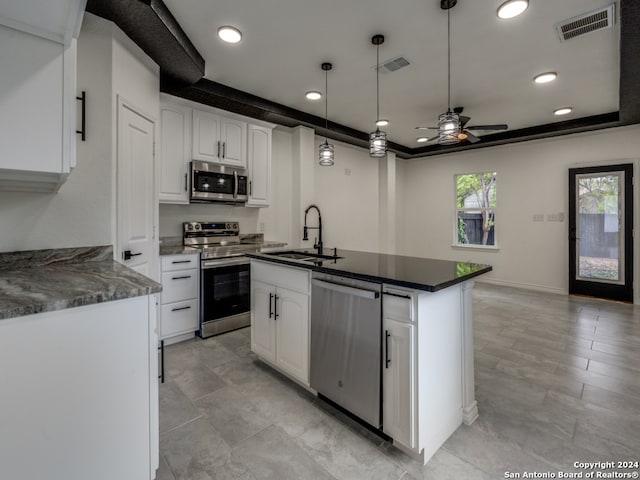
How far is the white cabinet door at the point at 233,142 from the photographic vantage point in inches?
144

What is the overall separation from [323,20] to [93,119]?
1.76 metres

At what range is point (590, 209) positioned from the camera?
15.5 ft

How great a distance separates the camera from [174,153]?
3.29 m

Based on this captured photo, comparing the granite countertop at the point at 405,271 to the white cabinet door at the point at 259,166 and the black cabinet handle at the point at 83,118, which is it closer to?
the black cabinet handle at the point at 83,118

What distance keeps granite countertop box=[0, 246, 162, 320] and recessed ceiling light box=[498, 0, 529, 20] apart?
2.76m

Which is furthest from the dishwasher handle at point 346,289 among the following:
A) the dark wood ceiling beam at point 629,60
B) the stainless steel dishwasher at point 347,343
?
the dark wood ceiling beam at point 629,60

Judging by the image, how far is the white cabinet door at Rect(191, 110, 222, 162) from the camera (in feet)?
11.3

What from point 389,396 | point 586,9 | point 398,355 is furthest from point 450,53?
point 389,396

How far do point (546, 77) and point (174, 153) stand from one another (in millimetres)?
3923

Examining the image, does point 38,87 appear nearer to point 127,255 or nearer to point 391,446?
point 127,255

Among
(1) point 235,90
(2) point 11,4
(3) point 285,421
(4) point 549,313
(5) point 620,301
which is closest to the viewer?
(2) point 11,4

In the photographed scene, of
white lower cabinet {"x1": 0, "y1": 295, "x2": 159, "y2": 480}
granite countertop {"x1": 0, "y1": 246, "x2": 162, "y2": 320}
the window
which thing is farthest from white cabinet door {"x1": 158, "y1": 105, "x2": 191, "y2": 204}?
the window

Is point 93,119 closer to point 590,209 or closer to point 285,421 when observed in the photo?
point 285,421

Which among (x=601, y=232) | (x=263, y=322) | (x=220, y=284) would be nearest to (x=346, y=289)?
(x=263, y=322)
